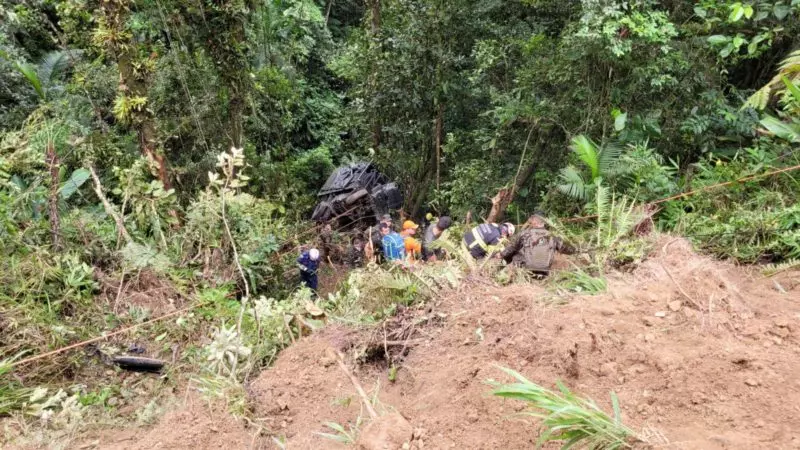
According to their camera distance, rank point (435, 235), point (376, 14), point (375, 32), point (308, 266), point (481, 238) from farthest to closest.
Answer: point (376, 14), point (375, 32), point (435, 235), point (308, 266), point (481, 238)

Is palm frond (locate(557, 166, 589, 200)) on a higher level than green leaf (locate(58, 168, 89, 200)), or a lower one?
lower

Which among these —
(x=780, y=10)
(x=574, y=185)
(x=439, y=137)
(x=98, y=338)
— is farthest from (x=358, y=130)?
(x=98, y=338)

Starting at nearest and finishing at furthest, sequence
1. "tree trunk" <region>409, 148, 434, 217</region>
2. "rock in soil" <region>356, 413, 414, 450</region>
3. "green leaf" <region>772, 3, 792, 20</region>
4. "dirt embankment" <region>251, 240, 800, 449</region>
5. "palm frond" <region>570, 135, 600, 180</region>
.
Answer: "dirt embankment" <region>251, 240, 800, 449</region>
"rock in soil" <region>356, 413, 414, 450</region>
"green leaf" <region>772, 3, 792, 20</region>
"palm frond" <region>570, 135, 600, 180</region>
"tree trunk" <region>409, 148, 434, 217</region>

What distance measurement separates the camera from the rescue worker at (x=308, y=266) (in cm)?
662

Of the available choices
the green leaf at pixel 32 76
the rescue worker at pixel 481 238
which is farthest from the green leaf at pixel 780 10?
the green leaf at pixel 32 76

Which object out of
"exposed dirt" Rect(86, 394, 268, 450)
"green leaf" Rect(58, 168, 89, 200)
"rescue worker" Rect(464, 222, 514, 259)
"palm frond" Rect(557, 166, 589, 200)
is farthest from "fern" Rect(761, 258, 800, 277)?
"green leaf" Rect(58, 168, 89, 200)

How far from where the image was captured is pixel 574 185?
6219mm

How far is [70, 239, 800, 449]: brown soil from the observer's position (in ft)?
7.10

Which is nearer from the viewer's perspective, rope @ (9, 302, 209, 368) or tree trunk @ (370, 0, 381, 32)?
rope @ (9, 302, 209, 368)

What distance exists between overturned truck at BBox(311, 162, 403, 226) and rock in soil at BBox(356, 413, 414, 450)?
6.72 metres

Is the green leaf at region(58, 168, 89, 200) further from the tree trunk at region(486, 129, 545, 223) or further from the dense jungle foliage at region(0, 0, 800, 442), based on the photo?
the tree trunk at region(486, 129, 545, 223)

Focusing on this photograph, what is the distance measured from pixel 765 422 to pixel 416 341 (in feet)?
5.94

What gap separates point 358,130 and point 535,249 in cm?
668

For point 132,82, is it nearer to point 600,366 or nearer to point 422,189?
point 422,189
